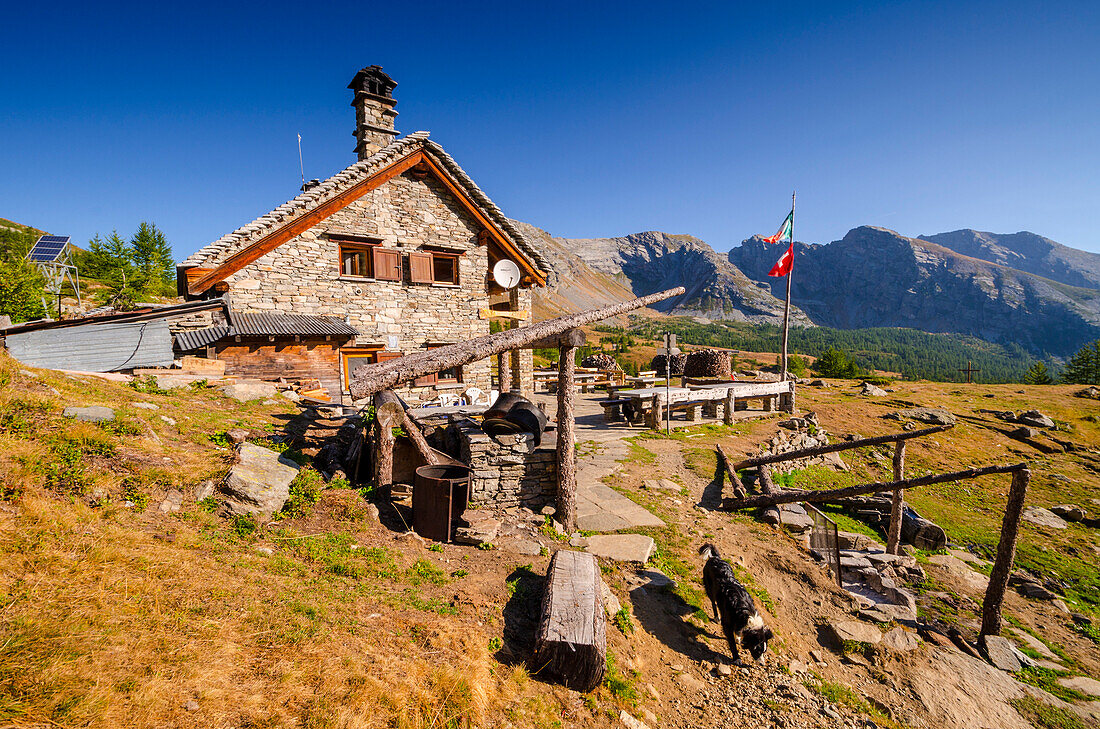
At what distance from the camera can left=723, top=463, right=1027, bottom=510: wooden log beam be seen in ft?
23.1

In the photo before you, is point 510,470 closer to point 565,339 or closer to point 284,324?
point 565,339

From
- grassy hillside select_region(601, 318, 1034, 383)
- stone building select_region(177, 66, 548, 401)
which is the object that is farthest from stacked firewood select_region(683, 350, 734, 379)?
grassy hillside select_region(601, 318, 1034, 383)

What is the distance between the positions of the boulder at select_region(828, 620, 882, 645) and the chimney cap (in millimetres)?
20729

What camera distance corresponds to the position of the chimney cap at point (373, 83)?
1666 cm

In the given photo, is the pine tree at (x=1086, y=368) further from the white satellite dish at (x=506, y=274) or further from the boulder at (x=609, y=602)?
the boulder at (x=609, y=602)

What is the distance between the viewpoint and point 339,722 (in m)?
2.84

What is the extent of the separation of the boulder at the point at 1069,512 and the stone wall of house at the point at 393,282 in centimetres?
1852

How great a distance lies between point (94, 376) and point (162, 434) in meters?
4.62

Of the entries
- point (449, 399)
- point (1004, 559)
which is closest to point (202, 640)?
point (1004, 559)

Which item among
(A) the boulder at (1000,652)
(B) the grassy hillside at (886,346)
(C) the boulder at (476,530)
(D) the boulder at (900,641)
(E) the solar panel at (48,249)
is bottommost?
(B) the grassy hillside at (886,346)

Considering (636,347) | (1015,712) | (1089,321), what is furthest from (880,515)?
(1089,321)

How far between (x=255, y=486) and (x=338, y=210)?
11.7m

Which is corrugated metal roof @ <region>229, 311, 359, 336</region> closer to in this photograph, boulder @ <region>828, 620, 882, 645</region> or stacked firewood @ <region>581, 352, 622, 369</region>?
boulder @ <region>828, 620, 882, 645</region>

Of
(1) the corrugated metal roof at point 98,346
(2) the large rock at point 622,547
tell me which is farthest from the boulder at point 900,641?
(1) the corrugated metal roof at point 98,346
